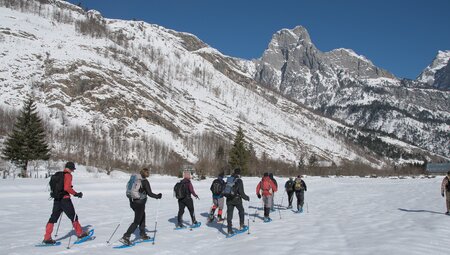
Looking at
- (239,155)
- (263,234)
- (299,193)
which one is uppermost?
(239,155)

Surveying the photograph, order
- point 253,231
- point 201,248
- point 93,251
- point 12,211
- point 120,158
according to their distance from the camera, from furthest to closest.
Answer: point 120,158 < point 12,211 < point 253,231 < point 201,248 < point 93,251

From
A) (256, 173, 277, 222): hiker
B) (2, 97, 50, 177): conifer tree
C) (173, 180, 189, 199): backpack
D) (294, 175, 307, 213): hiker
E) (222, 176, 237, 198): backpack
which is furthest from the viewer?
(2, 97, 50, 177): conifer tree

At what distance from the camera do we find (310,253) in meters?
10.6

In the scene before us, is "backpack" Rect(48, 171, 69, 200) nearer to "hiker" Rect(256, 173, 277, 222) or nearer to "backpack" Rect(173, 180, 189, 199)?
"backpack" Rect(173, 180, 189, 199)

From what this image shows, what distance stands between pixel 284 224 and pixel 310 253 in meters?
6.79

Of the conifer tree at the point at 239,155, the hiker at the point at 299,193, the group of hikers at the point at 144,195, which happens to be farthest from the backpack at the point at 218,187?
the conifer tree at the point at 239,155

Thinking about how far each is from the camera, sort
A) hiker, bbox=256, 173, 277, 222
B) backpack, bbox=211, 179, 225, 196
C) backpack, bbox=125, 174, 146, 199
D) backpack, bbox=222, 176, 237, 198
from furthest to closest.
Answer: hiker, bbox=256, 173, 277, 222 → backpack, bbox=211, 179, 225, 196 → backpack, bbox=222, 176, 237, 198 → backpack, bbox=125, 174, 146, 199

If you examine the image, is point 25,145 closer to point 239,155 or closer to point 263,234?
point 239,155

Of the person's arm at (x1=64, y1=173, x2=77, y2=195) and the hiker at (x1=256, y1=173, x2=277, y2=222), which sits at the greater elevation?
the person's arm at (x1=64, y1=173, x2=77, y2=195)

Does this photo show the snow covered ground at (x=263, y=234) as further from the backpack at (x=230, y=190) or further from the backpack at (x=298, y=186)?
the backpack at (x=298, y=186)

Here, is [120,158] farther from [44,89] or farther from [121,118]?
[44,89]

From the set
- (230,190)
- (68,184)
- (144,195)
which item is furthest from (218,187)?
(68,184)

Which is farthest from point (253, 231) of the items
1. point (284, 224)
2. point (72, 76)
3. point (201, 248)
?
point (72, 76)

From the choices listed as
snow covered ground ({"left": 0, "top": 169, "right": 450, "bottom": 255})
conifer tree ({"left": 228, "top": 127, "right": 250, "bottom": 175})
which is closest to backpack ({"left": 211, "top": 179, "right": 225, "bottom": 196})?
snow covered ground ({"left": 0, "top": 169, "right": 450, "bottom": 255})
